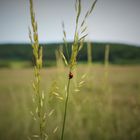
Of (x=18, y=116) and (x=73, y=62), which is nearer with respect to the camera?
(x=73, y=62)

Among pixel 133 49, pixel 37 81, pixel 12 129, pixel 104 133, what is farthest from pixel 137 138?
pixel 133 49

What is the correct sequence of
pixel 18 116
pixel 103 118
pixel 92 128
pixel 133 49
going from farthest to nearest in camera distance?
pixel 133 49 → pixel 18 116 → pixel 92 128 → pixel 103 118

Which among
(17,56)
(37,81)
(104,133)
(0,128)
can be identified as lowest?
(17,56)

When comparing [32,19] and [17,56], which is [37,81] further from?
[17,56]

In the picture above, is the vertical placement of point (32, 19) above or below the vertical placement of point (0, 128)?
above

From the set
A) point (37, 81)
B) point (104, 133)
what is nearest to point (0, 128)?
point (104, 133)

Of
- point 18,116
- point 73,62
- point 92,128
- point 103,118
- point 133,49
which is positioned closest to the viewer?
point 73,62

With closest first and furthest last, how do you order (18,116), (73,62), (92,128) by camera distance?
(73,62), (92,128), (18,116)

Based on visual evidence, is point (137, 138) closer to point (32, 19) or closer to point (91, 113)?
point (91, 113)

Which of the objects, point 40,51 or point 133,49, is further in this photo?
point 133,49
